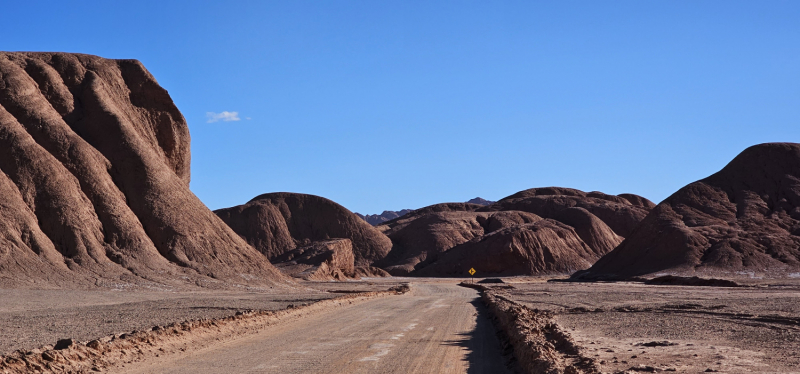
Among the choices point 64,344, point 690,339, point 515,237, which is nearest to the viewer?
point 64,344

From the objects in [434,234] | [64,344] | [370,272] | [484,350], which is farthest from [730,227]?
[64,344]

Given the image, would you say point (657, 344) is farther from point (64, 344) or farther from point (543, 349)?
point (64, 344)

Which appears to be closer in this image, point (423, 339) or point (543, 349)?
point (543, 349)

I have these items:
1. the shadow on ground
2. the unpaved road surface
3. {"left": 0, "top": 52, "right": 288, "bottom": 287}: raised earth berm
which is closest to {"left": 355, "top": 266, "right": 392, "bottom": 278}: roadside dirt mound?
{"left": 0, "top": 52, "right": 288, "bottom": 287}: raised earth berm

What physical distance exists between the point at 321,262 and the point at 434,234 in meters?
35.8

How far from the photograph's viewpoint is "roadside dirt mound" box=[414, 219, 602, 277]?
95.8m

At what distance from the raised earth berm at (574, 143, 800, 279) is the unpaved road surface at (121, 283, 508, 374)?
5369 cm

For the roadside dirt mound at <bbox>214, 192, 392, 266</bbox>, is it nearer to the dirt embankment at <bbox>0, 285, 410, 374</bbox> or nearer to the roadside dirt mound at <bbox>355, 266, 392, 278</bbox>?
the roadside dirt mound at <bbox>355, 266, 392, 278</bbox>

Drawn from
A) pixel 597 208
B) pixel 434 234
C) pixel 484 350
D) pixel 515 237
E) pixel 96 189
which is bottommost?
pixel 484 350

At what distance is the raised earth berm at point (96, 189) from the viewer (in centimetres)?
3978

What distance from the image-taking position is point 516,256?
9575cm

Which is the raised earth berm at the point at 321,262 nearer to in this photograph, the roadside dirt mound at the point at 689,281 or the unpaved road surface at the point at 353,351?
the roadside dirt mound at the point at 689,281

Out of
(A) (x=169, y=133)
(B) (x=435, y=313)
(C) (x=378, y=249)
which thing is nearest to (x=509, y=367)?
(B) (x=435, y=313)

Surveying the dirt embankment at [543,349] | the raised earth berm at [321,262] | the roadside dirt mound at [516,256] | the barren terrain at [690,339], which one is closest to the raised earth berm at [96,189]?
the raised earth berm at [321,262]
